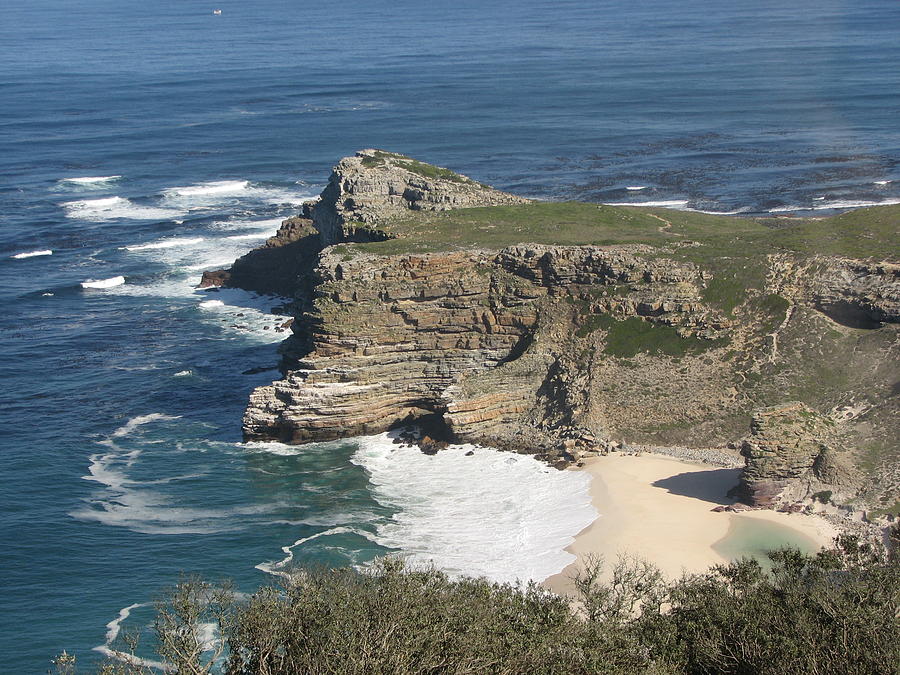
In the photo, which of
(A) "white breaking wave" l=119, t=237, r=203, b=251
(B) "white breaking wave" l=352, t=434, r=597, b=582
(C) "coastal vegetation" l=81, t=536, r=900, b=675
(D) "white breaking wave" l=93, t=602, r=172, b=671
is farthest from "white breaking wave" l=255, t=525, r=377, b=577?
(A) "white breaking wave" l=119, t=237, r=203, b=251

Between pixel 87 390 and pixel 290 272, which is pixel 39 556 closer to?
pixel 87 390

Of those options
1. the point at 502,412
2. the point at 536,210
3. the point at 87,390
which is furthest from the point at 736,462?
the point at 87,390

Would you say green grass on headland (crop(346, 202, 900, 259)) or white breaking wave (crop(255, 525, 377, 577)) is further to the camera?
green grass on headland (crop(346, 202, 900, 259))

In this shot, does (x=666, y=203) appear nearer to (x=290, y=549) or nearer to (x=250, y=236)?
(x=250, y=236)

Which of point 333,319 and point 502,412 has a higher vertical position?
point 333,319

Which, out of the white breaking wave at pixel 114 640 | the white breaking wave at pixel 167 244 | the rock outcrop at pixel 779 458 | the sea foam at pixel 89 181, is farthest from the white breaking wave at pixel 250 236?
the rock outcrop at pixel 779 458

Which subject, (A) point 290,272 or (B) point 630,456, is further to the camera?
(A) point 290,272

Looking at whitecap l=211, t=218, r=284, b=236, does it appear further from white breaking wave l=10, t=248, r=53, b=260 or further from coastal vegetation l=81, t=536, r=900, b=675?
coastal vegetation l=81, t=536, r=900, b=675
